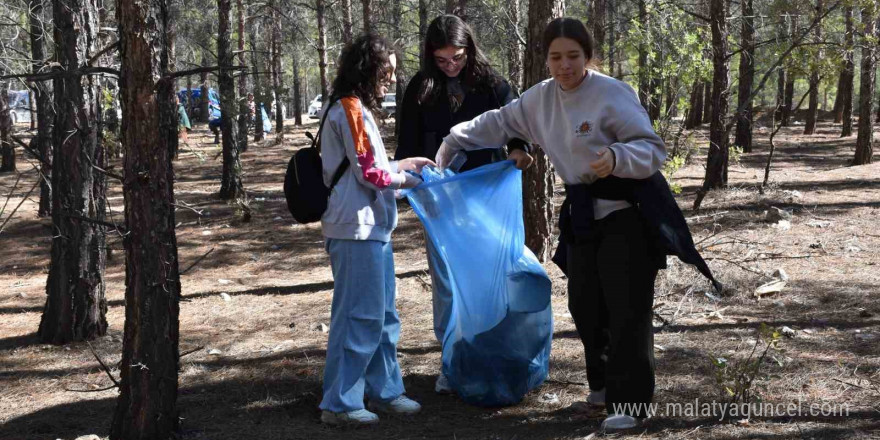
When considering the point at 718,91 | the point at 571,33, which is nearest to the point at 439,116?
the point at 571,33

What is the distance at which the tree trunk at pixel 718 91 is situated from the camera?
11.1m

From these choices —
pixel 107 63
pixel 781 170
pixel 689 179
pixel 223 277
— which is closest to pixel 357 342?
pixel 107 63

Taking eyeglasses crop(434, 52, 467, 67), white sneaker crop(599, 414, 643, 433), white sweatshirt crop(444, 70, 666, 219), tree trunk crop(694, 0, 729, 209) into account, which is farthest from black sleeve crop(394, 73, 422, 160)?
tree trunk crop(694, 0, 729, 209)

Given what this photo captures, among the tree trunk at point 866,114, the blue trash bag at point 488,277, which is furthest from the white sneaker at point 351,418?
the tree trunk at point 866,114

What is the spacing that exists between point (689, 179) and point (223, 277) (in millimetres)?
8303

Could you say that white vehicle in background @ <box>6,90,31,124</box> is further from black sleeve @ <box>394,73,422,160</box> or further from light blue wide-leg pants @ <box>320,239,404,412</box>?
light blue wide-leg pants @ <box>320,239,404,412</box>

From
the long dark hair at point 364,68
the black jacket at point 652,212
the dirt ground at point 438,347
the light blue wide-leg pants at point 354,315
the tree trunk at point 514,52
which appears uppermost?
the tree trunk at point 514,52

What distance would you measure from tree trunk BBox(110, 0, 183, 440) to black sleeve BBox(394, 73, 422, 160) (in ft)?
3.82

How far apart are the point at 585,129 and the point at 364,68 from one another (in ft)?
3.21

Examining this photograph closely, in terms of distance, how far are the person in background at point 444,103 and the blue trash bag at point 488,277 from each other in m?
0.23

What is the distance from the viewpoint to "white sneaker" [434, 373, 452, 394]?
4402 mm

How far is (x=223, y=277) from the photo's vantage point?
898 cm

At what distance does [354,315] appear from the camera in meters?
3.85

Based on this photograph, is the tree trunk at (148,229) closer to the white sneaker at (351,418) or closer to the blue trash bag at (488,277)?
the white sneaker at (351,418)
